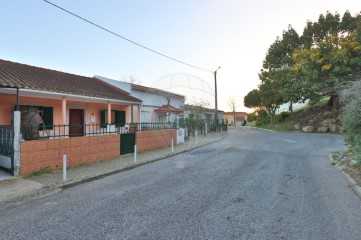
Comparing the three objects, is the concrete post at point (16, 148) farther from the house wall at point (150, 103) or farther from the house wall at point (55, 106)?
the house wall at point (150, 103)

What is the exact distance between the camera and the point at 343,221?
4.32 m

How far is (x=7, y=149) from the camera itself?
7.49 m

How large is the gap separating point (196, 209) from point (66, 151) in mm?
5937

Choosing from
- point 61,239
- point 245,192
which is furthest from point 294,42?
point 61,239

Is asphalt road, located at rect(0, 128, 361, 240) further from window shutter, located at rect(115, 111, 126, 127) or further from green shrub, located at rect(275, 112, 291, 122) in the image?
green shrub, located at rect(275, 112, 291, 122)

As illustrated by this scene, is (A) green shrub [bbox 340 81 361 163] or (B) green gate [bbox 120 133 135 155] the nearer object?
(A) green shrub [bbox 340 81 361 163]

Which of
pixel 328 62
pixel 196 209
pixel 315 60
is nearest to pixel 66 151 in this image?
pixel 196 209

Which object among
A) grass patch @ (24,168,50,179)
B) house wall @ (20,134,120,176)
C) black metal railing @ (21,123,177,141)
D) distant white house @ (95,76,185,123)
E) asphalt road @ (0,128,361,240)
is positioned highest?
distant white house @ (95,76,185,123)

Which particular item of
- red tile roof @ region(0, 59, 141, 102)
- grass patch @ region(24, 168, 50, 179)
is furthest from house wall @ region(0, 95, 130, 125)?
grass patch @ region(24, 168, 50, 179)

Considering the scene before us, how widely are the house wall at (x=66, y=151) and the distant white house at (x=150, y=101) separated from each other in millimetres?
6942

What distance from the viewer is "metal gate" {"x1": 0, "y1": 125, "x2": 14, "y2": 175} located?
7.30 m

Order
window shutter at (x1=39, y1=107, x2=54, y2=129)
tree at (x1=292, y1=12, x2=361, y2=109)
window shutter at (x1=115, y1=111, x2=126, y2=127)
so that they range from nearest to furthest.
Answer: window shutter at (x1=39, y1=107, x2=54, y2=129) → window shutter at (x1=115, y1=111, x2=126, y2=127) → tree at (x1=292, y1=12, x2=361, y2=109)

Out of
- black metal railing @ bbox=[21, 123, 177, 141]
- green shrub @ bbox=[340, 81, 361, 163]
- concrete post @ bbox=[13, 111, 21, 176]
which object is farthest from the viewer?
black metal railing @ bbox=[21, 123, 177, 141]

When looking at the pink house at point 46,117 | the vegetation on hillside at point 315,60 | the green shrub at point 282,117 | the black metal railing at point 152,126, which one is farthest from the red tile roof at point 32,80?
the green shrub at point 282,117
